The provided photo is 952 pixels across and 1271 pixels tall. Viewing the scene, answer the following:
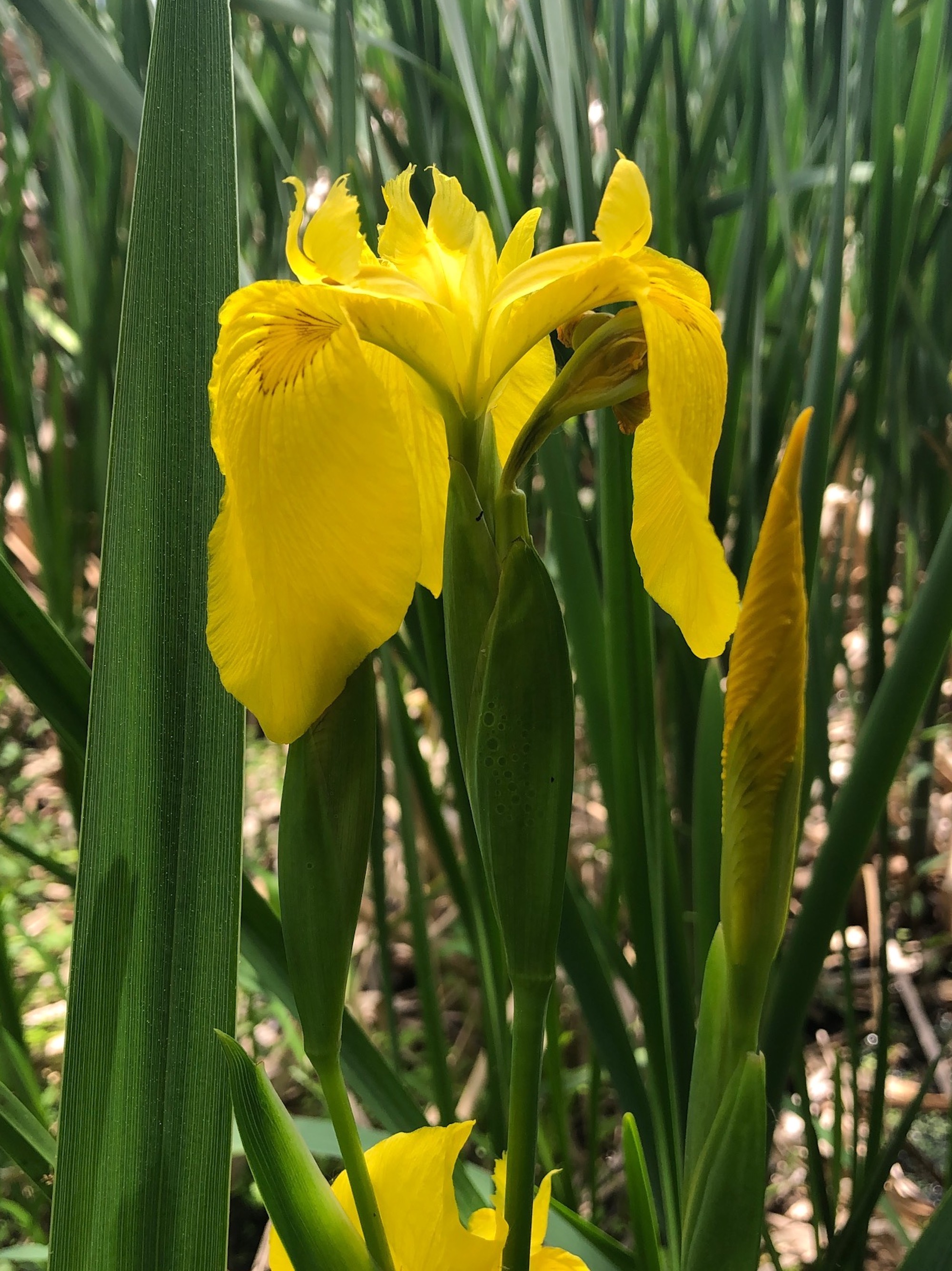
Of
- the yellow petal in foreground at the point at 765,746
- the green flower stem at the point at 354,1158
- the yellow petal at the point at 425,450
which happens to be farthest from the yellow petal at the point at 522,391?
the green flower stem at the point at 354,1158

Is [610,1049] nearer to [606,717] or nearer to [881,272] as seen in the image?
[606,717]

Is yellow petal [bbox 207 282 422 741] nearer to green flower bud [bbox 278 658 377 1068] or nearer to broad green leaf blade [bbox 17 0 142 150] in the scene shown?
green flower bud [bbox 278 658 377 1068]

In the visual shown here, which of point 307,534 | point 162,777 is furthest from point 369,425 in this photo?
point 162,777

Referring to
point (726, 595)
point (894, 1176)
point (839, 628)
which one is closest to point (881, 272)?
point (839, 628)

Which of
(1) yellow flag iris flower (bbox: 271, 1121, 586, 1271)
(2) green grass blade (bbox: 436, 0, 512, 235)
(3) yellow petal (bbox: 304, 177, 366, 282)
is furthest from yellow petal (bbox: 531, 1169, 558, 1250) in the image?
(2) green grass blade (bbox: 436, 0, 512, 235)

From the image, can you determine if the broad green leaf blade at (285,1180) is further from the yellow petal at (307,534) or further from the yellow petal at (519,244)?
the yellow petal at (519,244)

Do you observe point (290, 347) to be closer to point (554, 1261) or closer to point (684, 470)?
point (684, 470)
